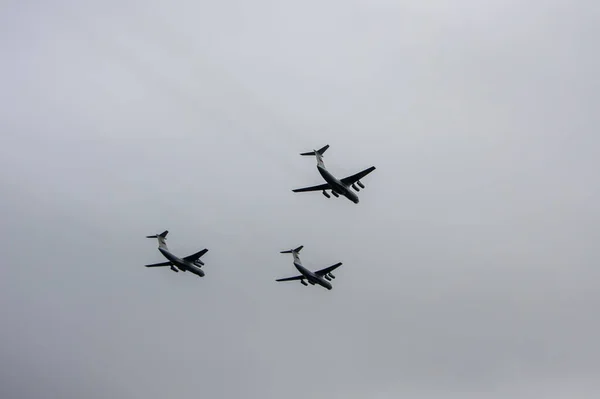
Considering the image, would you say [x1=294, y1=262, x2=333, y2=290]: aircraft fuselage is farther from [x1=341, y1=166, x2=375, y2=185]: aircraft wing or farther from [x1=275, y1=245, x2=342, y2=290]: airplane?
[x1=341, y1=166, x2=375, y2=185]: aircraft wing

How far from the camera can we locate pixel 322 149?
237 ft

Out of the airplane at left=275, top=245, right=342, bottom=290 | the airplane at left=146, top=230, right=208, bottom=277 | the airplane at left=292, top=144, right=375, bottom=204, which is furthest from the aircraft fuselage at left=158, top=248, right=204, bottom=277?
the airplane at left=292, top=144, right=375, bottom=204

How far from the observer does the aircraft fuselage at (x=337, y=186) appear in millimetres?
70812

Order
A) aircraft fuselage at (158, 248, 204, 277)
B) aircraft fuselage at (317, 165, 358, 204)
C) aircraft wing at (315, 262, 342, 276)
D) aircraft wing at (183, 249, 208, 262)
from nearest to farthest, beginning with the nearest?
aircraft fuselage at (317, 165, 358, 204), aircraft fuselage at (158, 248, 204, 277), aircraft wing at (183, 249, 208, 262), aircraft wing at (315, 262, 342, 276)

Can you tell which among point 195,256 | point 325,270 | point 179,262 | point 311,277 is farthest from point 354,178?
point 179,262

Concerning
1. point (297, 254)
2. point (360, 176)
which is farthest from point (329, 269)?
point (360, 176)

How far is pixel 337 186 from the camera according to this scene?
73.0 metres

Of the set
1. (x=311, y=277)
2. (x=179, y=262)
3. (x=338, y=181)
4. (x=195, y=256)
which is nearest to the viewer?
(x=338, y=181)

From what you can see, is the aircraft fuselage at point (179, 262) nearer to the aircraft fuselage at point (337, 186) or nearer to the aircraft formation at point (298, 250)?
the aircraft formation at point (298, 250)

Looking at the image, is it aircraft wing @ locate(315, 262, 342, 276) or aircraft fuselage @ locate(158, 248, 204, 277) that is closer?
aircraft fuselage @ locate(158, 248, 204, 277)

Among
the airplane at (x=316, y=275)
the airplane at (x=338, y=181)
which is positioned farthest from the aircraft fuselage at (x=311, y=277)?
the airplane at (x=338, y=181)

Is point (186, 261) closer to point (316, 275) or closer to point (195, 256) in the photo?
point (195, 256)

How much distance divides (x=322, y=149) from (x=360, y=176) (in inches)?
191

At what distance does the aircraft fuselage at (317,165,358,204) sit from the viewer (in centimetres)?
7081
